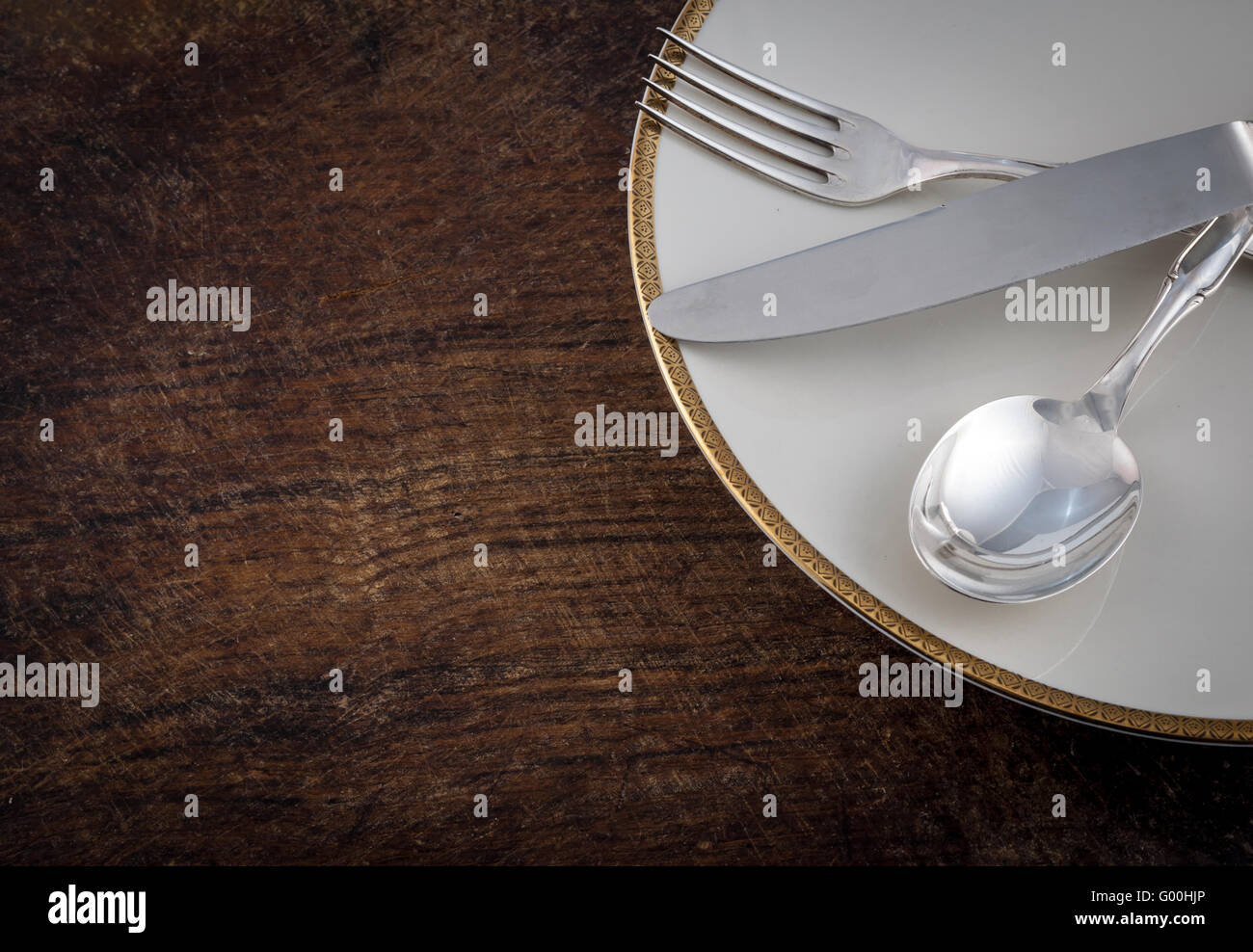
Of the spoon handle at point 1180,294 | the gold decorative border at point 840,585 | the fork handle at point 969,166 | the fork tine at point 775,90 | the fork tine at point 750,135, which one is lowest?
the gold decorative border at point 840,585

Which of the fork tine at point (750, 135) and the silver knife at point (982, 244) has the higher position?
the fork tine at point (750, 135)

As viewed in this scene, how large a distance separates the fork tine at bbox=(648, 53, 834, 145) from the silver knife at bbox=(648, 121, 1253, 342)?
0.17 ft

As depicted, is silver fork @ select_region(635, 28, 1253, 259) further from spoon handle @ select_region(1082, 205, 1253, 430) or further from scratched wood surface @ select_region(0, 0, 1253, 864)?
scratched wood surface @ select_region(0, 0, 1253, 864)

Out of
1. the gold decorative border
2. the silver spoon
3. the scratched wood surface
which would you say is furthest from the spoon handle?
the scratched wood surface

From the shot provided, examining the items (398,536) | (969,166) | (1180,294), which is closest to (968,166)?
(969,166)

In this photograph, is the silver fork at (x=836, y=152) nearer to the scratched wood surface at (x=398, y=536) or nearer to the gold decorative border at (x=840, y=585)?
the gold decorative border at (x=840, y=585)

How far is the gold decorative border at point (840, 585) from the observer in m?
0.37

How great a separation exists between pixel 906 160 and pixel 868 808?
36 centimetres

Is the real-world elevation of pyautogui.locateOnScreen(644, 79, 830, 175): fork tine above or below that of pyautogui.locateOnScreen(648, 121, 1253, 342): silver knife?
above

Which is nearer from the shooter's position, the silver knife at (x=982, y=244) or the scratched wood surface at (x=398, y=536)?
the silver knife at (x=982, y=244)

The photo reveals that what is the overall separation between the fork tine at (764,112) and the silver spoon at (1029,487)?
0.14 meters

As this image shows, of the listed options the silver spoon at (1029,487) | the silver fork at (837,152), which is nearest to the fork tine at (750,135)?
the silver fork at (837,152)

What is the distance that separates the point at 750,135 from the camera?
0.41m

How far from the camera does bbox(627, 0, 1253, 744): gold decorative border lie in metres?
0.37
